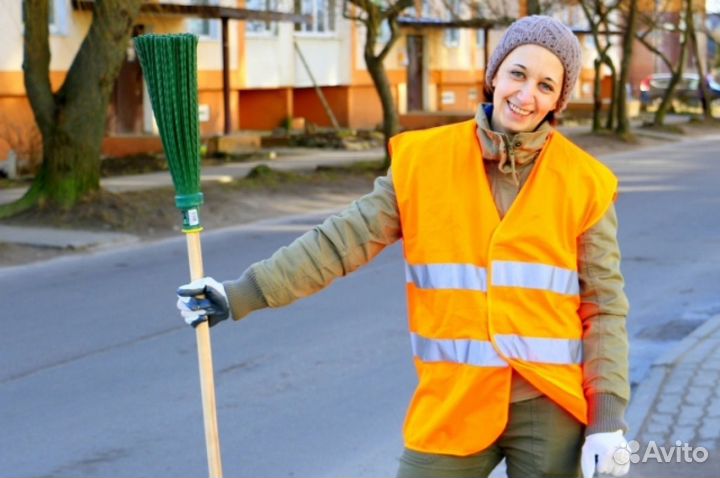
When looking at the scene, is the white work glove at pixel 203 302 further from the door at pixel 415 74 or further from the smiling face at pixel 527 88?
the door at pixel 415 74

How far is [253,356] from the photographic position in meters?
8.23

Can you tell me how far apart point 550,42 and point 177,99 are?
0.98 m

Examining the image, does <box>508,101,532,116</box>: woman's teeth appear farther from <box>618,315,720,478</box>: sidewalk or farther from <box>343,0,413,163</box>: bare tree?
<box>343,0,413,163</box>: bare tree

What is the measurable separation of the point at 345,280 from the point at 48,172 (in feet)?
17.7

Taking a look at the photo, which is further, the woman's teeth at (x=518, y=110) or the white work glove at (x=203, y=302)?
the woman's teeth at (x=518, y=110)

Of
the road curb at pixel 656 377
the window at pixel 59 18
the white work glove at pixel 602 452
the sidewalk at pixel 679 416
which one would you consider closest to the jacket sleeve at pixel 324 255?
the white work glove at pixel 602 452

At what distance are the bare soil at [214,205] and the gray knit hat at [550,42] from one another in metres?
10.1

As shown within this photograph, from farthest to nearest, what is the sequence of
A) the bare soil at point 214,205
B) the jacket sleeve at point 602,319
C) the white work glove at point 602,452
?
the bare soil at point 214,205, the jacket sleeve at point 602,319, the white work glove at point 602,452

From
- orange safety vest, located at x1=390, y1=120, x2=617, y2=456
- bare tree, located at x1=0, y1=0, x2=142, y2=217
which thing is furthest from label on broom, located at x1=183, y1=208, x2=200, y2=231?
bare tree, located at x1=0, y1=0, x2=142, y2=217

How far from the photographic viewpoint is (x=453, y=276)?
320 cm

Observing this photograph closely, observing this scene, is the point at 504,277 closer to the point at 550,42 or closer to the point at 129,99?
the point at 550,42

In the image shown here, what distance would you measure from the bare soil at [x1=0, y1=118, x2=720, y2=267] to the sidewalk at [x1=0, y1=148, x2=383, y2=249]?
28 cm

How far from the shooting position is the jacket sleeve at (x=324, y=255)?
3285mm

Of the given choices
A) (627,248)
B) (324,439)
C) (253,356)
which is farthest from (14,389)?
(627,248)
